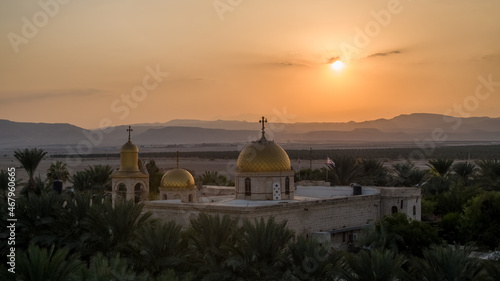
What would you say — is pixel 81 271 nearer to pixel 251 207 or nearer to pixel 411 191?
pixel 251 207

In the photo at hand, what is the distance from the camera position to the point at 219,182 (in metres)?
51.5

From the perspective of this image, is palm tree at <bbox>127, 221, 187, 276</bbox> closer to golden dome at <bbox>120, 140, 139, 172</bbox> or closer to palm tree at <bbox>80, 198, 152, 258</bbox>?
palm tree at <bbox>80, 198, 152, 258</bbox>

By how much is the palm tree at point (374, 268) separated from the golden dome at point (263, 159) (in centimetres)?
1213

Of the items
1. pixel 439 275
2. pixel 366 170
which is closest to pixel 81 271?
pixel 439 275

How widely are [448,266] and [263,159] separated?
1343 centimetres

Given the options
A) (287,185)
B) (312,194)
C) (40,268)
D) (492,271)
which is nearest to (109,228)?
(40,268)

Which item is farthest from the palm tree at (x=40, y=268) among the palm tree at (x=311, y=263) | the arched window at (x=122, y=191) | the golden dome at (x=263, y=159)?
the arched window at (x=122, y=191)

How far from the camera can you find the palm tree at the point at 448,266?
18.6m

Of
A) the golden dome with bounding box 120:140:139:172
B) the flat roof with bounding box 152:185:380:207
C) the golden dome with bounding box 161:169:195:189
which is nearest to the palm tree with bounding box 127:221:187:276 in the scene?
the flat roof with bounding box 152:185:380:207

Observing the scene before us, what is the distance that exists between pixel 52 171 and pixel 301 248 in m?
31.1

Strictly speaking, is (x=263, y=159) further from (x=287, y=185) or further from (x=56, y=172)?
(x=56, y=172)

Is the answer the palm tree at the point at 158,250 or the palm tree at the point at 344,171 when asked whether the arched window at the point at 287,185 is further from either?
the palm tree at the point at 344,171

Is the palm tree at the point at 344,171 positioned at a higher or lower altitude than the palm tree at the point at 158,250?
higher

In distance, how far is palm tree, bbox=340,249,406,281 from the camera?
18.4 m
